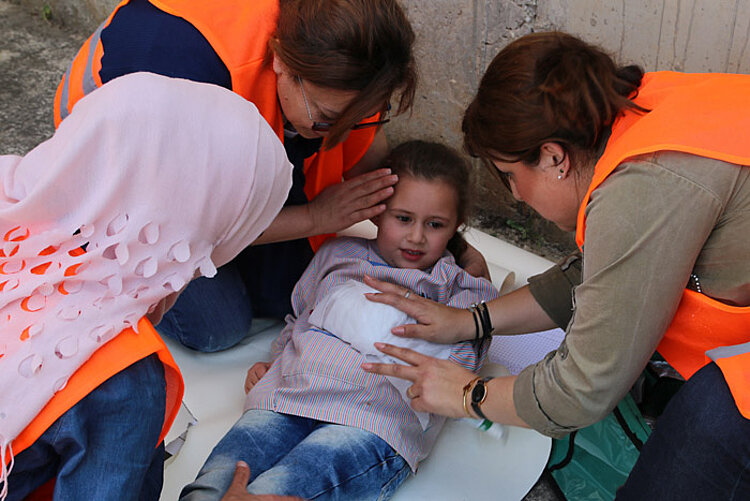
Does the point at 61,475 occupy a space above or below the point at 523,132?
below

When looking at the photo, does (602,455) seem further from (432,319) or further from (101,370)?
(101,370)

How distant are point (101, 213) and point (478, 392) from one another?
844 mm

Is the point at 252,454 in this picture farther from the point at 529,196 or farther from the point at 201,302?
the point at 529,196

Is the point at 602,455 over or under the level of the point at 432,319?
under

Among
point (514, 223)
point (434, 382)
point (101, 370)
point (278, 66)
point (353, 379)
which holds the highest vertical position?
point (278, 66)

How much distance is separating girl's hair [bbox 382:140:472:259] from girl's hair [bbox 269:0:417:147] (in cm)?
41

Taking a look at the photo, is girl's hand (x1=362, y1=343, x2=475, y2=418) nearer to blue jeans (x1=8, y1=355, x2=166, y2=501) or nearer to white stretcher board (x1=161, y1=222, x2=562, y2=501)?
white stretcher board (x1=161, y1=222, x2=562, y2=501)

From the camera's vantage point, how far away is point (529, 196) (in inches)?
62.2

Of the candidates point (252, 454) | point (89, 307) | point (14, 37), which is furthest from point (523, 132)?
point (14, 37)

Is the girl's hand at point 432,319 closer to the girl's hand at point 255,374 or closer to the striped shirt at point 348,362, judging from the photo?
the striped shirt at point 348,362

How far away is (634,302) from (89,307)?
35.7 inches

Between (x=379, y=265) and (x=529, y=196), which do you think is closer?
(x=529, y=196)

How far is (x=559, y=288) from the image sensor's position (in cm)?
192

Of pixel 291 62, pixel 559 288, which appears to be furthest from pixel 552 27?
pixel 291 62
